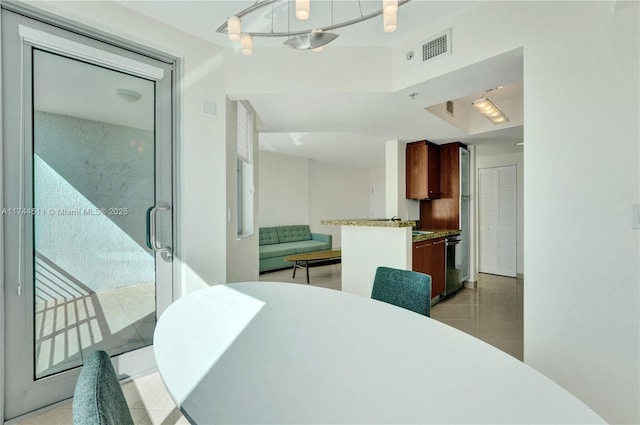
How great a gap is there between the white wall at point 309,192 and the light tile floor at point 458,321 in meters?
1.51

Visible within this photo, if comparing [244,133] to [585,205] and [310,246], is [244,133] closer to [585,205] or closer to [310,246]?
[585,205]

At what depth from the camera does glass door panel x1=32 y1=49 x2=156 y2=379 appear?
1.75m

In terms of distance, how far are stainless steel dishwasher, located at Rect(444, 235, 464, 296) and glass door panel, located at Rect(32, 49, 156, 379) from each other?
11.6ft

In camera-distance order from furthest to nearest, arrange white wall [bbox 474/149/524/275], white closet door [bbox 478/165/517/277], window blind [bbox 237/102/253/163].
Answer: white closet door [bbox 478/165/517/277], white wall [bbox 474/149/524/275], window blind [bbox 237/102/253/163]

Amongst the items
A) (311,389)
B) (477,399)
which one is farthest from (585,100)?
(311,389)

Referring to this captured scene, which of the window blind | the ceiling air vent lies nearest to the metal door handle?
the window blind

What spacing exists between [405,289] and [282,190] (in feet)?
17.6

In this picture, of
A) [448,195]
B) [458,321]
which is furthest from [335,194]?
[458,321]

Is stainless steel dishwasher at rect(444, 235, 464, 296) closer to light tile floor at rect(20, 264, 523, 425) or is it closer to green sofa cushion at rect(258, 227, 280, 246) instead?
light tile floor at rect(20, 264, 523, 425)

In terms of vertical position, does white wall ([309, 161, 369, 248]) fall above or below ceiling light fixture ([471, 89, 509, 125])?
below

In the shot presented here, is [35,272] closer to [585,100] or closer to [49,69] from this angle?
[49,69]

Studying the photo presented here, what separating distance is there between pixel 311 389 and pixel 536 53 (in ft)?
6.92

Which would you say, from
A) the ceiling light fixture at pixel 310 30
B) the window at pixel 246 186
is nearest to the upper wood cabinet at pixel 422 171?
the window at pixel 246 186

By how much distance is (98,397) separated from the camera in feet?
1.65
